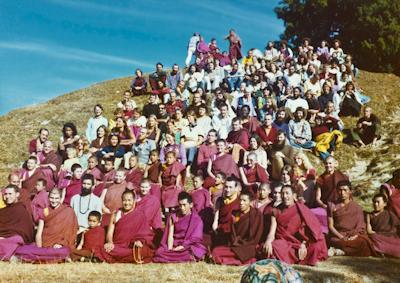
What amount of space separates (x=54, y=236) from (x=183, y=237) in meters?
2.17

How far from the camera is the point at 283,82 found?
15641mm

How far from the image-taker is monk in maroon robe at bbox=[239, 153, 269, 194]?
1016 centimetres

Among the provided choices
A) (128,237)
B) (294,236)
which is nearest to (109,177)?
(128,237)

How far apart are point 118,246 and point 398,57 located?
23055 mm

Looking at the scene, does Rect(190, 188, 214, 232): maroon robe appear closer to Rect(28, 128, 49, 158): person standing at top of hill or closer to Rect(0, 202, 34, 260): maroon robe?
Rect(0, 202, 34, 260): maroon robe

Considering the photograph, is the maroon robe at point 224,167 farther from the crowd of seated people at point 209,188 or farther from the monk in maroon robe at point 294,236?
the monk in maroon robe at point 294,236

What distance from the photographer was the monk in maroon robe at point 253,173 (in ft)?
33.3

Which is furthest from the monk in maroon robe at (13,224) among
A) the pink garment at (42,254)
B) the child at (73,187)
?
the child at (73,187)

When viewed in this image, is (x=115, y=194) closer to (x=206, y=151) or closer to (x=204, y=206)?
(x=204, y=206)

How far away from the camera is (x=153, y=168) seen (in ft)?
34.9

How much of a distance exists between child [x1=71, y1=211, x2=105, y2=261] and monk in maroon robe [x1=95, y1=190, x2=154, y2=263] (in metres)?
0.11

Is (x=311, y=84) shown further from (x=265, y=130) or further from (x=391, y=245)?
(x=391, y=245)

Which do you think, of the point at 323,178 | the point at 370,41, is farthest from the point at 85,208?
the point at 370,41

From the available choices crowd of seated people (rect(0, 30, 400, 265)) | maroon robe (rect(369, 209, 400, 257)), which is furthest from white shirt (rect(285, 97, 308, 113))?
maroon robe (rect(369, 209, 400, 257))
